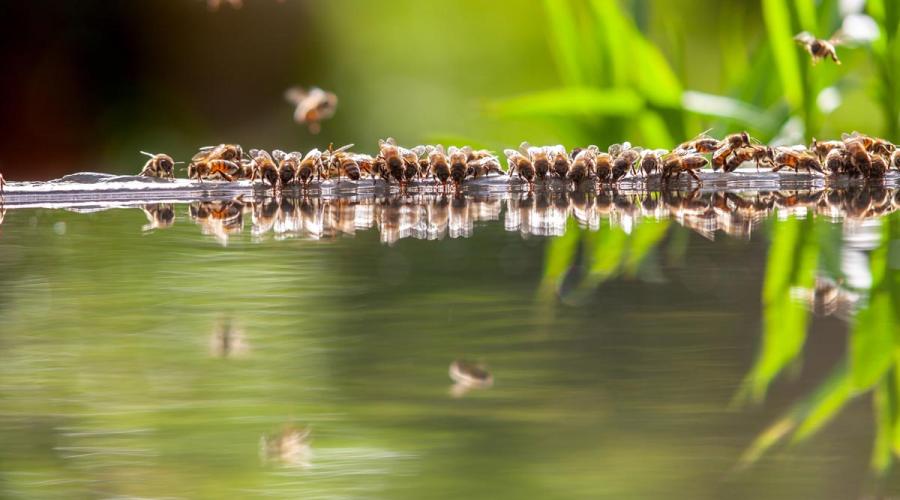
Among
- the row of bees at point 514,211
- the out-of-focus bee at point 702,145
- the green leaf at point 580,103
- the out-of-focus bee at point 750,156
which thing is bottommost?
the row of bees at point 514,211

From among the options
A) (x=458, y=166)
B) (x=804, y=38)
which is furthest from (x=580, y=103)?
(x=458, y=166)

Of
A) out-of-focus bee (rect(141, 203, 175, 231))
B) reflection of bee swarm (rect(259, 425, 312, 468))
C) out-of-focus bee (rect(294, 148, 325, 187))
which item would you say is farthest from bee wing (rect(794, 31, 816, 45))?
reflection of bee swarm (rect(259, 425, 312, 468))

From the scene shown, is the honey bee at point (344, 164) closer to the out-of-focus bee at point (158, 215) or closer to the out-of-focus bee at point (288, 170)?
the out-of-focus bee at point (288, 170)

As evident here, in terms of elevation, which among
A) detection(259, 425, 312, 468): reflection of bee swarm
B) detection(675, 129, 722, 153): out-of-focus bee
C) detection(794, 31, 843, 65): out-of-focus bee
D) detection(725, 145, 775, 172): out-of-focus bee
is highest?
detection(794, 31, 843, 65): out-of-focus bee

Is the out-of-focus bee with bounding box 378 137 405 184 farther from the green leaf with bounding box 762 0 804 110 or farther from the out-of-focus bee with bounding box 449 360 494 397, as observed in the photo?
the out-of-focus bee with bounding box 449 360 494 397

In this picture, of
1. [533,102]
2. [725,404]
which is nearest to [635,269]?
[725,404]

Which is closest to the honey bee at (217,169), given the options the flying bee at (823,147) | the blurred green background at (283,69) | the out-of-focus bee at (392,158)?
the out-of-focus bee at (392,158)
